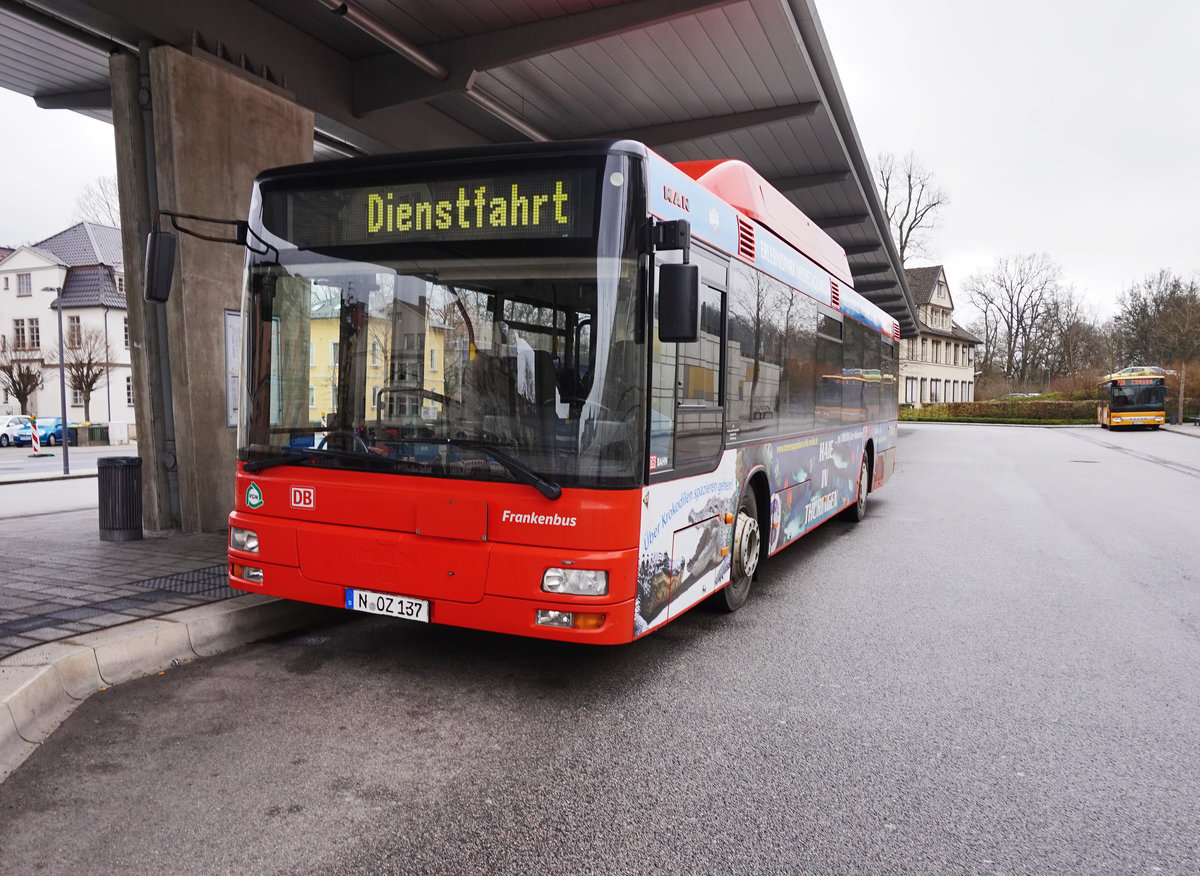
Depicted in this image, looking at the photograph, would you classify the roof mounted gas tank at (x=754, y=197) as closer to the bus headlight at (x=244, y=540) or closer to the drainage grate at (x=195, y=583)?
the bus headlight at (x=244, y=540)

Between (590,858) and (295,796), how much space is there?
1233mm

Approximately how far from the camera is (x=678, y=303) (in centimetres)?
431

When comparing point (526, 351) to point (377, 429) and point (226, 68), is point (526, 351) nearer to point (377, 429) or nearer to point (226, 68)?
point (377, 429)

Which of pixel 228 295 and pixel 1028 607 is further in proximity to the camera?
pixel 228 295

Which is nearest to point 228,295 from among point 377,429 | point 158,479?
point 158,479

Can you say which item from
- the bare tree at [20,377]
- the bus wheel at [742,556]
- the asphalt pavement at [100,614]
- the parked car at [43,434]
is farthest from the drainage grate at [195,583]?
the bare tree at [20,377]

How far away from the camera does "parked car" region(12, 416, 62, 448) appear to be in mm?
41000

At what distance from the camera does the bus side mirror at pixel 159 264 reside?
5109 millimetres

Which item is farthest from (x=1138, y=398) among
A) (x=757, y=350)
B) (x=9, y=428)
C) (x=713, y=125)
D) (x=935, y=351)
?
(x=9, y=428)

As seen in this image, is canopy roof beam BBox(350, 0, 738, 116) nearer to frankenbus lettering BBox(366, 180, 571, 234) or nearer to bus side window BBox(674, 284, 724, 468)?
bus side window BBox(674, 284, 724, 468)

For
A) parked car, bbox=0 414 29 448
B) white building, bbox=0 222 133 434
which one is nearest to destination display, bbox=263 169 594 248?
parked car, bbox=0 414 29 448

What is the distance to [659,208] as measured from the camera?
4664mm

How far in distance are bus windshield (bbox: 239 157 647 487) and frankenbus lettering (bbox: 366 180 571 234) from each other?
0.10 meters

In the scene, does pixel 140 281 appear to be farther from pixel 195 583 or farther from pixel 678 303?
pixel 678 303
